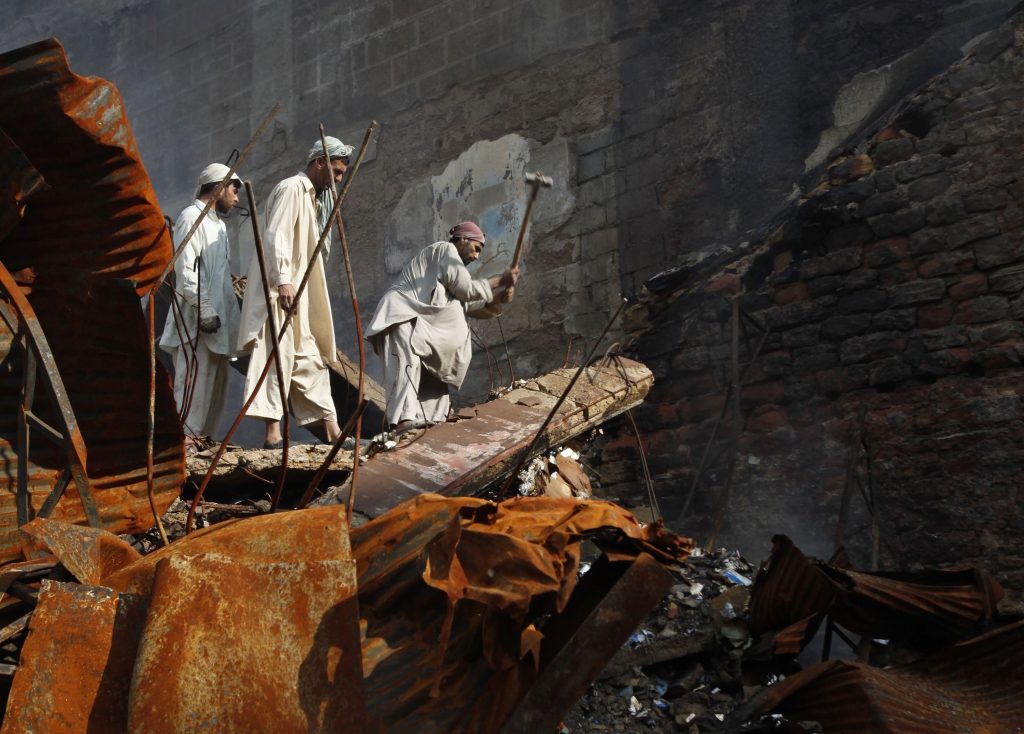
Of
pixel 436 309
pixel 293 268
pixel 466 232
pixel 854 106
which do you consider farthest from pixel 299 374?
pixel 854 106

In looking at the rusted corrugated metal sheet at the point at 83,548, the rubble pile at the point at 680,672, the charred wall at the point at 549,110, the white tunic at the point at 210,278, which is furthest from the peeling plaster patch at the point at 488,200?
the rusted corrugated metal sheet at the point at 83,548

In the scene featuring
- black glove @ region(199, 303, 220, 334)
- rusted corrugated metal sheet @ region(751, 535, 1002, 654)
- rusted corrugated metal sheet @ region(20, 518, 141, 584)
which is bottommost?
rusted corrugated metal sheet @ region(751, 535, 1002, 654)

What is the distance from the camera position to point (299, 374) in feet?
19.6

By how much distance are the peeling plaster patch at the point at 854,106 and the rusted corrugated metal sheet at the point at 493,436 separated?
306 centimetres

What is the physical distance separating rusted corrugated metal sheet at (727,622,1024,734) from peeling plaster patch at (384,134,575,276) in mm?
6565

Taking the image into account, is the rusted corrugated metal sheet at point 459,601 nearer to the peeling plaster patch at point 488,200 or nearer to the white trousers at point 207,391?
the white trousers at point 207,391

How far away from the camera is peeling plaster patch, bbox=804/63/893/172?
308 inches

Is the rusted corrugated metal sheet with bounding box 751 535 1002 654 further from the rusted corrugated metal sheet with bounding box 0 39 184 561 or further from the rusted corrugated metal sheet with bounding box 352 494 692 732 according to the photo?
the rusted corrugated metal sheet with bounding box 0 39 184 561

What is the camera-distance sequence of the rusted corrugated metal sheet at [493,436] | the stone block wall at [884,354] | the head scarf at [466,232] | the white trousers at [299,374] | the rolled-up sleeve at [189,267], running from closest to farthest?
1. the rusted corrugated metal sheet at [493,436]
2. the stone block wall at [884,354]
3. the white trousers at [299,374]
4. the rolled-up sleeve at [189,267]
5. the head scarf at [466,232]

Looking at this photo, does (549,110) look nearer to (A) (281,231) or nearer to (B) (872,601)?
(A) (281,231)

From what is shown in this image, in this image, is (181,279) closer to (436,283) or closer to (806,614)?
(436,283)

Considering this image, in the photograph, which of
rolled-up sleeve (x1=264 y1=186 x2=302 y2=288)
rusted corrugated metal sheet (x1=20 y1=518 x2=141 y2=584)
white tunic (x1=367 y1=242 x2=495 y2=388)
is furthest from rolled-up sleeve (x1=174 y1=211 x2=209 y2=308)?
rusted corrugated metal sheet (x1=20 y1=518 x2=141 y2=584)

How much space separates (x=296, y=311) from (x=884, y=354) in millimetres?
3121

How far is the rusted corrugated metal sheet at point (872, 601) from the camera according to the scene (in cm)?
366
